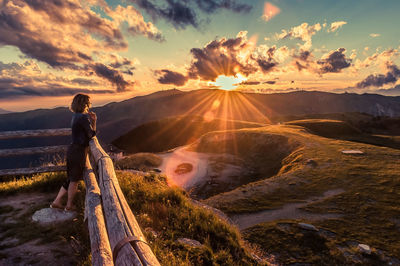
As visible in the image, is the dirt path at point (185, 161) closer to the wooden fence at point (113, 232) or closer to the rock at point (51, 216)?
the rock at point (51, 216)

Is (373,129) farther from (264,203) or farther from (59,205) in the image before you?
(59,205)

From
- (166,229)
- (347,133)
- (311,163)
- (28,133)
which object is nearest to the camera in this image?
(166,229)

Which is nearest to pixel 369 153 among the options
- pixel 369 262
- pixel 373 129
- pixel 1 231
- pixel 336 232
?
pixel 336 232

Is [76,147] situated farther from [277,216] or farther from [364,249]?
[364,249]

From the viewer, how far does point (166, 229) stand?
5.48m

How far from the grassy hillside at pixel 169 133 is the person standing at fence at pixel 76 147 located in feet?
165

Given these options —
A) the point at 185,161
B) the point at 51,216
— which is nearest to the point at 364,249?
the point at 51,216

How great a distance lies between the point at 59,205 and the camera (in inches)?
222

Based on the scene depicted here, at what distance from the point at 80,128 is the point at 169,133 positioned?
214ft

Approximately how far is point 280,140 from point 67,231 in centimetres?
2636

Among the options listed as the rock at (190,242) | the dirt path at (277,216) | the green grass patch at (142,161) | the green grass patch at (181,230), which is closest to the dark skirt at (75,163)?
the green grass patch at (181,230)

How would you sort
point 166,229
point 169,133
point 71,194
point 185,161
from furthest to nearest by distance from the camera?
point 169,133 → point 185,161 → point 71,194 → point 166,229

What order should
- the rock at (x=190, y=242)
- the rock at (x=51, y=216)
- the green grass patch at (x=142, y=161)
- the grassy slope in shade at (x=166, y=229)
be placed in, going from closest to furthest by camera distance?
1. the grassy slope in shade at (x=166, y=229)
2. the rock at (x=190, y=242)
3. the rock at (x=51, y=216)
4. the green grass patch at (x=142, y=161)

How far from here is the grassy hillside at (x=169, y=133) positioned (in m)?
59.9
